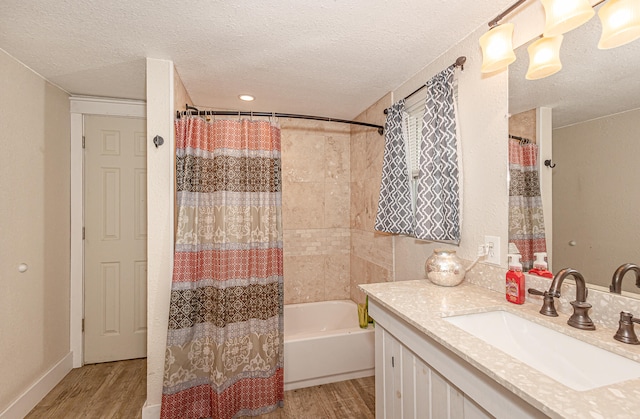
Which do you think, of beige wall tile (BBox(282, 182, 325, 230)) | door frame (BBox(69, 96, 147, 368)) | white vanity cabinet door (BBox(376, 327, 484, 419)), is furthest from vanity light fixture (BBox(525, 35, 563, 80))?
door frame (BBox(69, 96, 147, 368))

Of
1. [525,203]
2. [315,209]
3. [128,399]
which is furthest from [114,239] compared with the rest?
[525,203]

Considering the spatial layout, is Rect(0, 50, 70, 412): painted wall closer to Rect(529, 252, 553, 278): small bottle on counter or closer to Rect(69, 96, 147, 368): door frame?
Rect(69, 96, 147, 368): door frame

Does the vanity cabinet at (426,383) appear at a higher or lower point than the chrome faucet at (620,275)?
lower

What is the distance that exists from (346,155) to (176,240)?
1.95 m

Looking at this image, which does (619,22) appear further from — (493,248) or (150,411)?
(150,411)

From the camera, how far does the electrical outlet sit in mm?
1419

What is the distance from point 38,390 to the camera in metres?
2.02

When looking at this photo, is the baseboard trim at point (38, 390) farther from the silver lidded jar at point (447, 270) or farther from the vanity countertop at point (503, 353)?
the silver lidded jar at point (447, 270)

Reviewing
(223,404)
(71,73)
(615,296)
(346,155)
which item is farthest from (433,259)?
(71,73)

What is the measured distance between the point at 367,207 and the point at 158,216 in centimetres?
174

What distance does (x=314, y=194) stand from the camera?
9.99 feet

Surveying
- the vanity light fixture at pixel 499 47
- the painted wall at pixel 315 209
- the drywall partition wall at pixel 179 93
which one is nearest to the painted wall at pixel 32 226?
the drywall partition wall at pixel 179 93

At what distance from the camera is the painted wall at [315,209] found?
298cm

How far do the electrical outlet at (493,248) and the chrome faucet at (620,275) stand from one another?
1.45 ft
